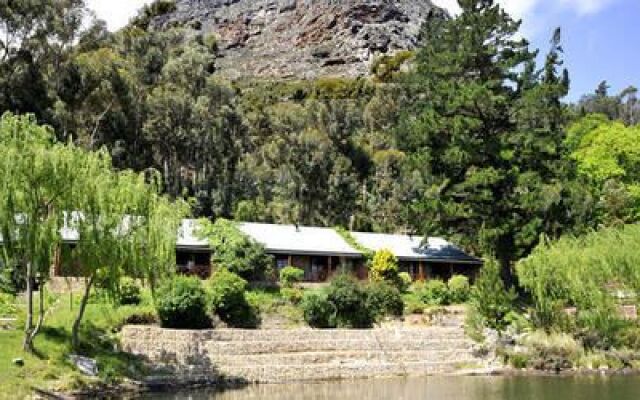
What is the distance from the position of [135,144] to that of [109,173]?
29.6 metres

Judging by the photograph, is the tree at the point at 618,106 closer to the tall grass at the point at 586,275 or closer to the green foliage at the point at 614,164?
→ the green foliage at the point at 614,164

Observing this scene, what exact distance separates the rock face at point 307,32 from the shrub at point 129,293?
8310 centimetres

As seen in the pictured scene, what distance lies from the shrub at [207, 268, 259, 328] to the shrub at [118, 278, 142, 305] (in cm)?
312

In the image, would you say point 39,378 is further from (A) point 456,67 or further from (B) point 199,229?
(A) point 456,67

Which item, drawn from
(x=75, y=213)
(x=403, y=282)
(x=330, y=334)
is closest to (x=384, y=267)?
(x=403, y=282)

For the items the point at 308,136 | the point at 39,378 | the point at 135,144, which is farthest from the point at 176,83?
the point at 39,378

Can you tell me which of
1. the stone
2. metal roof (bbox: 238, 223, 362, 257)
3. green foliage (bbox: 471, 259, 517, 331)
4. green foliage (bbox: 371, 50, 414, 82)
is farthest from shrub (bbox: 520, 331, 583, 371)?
green foliage (bbox: 371, 50, 414, 82)

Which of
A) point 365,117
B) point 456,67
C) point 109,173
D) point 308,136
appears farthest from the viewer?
point 365,117

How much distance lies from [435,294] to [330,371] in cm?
1182

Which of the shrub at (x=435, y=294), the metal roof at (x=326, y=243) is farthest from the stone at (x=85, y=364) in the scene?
the shrub at (x=435, y=294)

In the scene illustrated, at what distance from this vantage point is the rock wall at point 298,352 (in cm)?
2675

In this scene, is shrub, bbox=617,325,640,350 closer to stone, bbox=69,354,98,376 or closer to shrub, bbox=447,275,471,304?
shrub, bbox=447,275,471,304

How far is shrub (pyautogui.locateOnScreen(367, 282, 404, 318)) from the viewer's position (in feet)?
111

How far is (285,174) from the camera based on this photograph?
59281 mm
